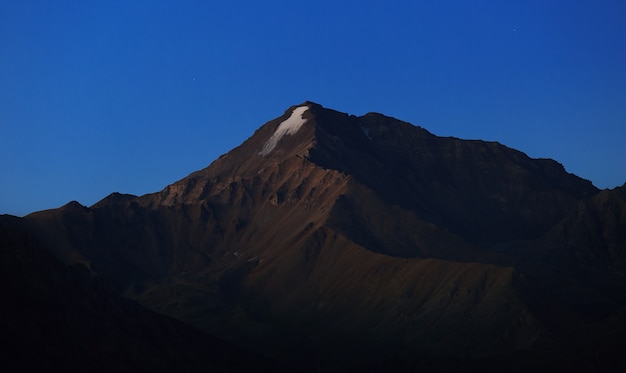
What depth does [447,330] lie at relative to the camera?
187625 millimetres

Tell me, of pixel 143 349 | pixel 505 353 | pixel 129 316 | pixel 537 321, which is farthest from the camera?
pixel 537 321

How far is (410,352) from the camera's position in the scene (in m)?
183

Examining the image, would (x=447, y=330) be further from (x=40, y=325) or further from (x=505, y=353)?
(x=40, y=325)

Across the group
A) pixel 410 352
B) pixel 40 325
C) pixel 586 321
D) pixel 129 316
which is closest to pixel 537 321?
pixel 586 321

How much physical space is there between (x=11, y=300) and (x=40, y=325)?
15.4 feet

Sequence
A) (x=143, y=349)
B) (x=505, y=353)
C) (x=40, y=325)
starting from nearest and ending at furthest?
1. (x=40, y=325)
2. (x=143, y=349)
3. (x=505, y=353)

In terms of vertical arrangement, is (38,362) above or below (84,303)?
below

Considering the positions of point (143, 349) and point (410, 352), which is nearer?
point (143, 349)

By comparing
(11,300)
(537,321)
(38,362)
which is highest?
(537,321)

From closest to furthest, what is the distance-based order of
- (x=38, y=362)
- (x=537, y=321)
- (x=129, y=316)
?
(x=38, y=362) < (x=129, y=316) < (x=537, y=321)

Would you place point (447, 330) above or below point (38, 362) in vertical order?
above

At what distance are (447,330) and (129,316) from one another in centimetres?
6759

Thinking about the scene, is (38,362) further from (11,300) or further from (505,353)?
(505,353)

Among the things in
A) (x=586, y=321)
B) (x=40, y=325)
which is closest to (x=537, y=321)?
(x=586, y=321)
